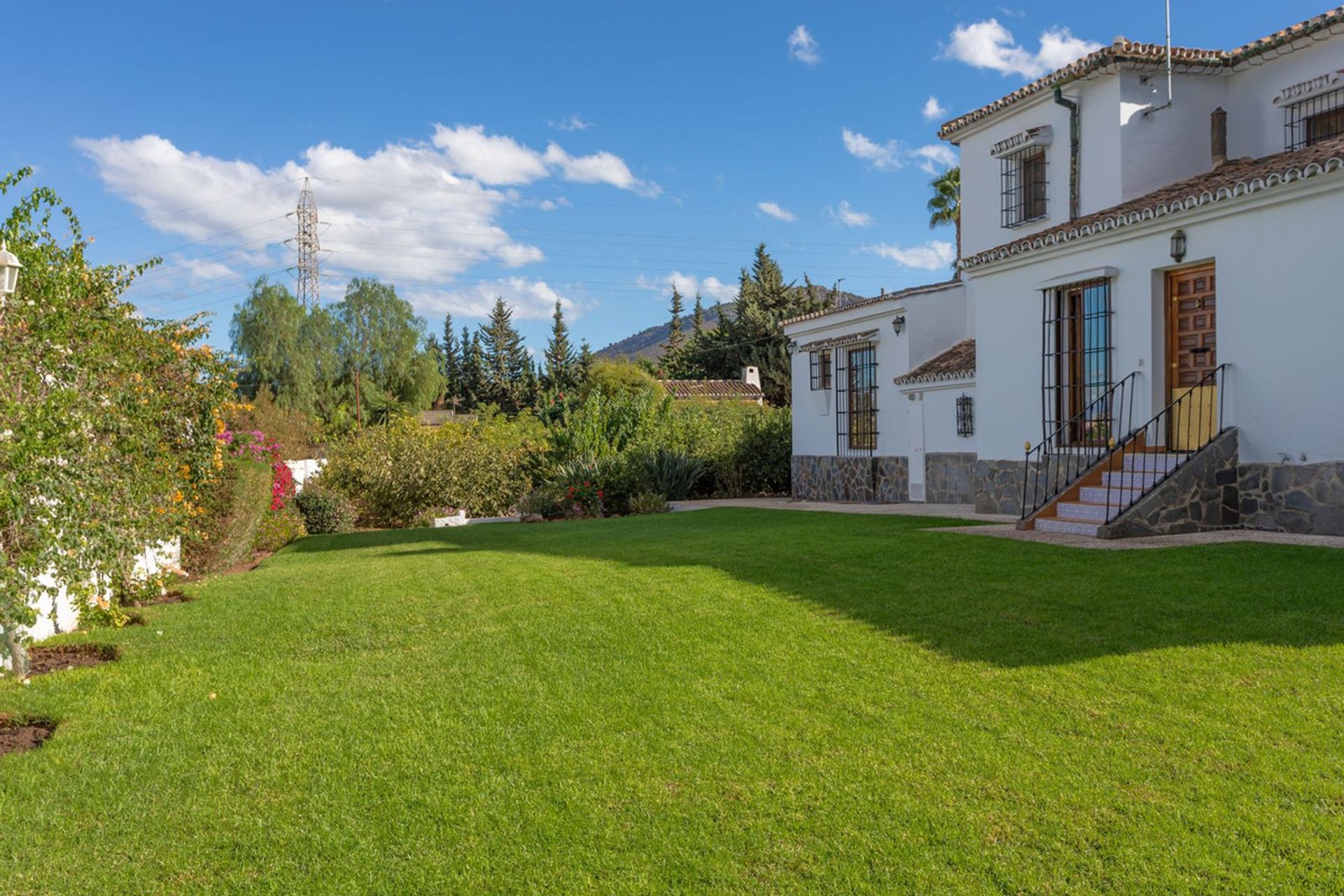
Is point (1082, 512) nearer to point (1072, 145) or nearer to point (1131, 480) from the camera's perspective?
point (1131, 480)

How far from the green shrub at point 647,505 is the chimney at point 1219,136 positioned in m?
11.7

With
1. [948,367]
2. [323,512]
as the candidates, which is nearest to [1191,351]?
[948,367]

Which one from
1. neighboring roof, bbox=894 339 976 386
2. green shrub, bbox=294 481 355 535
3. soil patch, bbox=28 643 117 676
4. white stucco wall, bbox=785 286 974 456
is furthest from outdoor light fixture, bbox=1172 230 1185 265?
green shrub, bbox=294 481 355 535

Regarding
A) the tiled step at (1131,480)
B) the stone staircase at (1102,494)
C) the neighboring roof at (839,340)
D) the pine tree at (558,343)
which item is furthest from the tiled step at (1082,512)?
the pine tree at (558,343)

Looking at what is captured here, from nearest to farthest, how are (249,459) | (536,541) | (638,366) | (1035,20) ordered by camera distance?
(249,459), (536,541), (1035,20), (638,366)

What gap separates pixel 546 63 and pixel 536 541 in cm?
1443

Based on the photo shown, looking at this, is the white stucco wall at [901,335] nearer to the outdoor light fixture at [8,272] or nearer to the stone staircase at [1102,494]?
the stone staircase at [1102,494]

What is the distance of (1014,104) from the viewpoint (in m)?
17.8

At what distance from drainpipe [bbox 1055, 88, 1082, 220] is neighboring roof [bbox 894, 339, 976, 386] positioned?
2.86 metres

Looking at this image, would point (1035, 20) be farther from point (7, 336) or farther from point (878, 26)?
point (7, 336)

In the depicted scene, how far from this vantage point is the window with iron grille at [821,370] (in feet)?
72.1

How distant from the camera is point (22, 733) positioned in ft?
16.7

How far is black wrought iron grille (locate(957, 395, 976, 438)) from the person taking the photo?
17608 mm

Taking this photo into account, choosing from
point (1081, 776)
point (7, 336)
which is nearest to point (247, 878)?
point (1081, 776)
